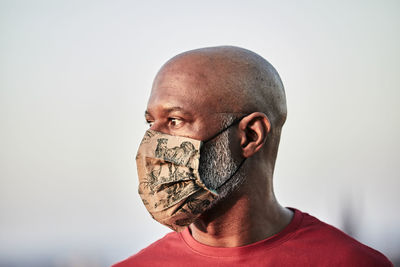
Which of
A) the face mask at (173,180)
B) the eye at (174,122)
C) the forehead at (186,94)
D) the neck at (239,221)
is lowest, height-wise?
the neck at (239,221)

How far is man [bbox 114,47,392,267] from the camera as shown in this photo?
2174 mm

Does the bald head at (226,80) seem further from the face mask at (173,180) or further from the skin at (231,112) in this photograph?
the face mask at (173,180)

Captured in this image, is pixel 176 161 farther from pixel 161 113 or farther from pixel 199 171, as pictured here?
pixel 161 113

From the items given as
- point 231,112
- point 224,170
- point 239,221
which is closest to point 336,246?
point 239,221

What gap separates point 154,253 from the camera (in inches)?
102

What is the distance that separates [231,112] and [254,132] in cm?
18

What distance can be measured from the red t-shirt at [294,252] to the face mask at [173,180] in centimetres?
27

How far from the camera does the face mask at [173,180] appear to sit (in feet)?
6.98

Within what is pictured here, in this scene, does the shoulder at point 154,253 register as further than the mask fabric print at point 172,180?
Yes

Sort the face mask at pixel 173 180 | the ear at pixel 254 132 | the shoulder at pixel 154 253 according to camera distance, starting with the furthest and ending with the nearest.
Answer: the shoulder at pixel 154 253 → the ear at pixel 254 132 → the face mask at pixel 173 180

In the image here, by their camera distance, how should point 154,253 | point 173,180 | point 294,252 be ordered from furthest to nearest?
point 154,253 → point 294,252 → point 173,180

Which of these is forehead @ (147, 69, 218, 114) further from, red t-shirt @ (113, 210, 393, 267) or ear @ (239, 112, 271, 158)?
red t-shirt @ (113, 210, 393, 267)

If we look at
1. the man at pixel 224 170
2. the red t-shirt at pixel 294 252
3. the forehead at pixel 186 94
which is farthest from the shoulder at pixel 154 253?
the forehead at pixel 186 94

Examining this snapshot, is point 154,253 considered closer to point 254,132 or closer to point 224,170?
point 224,170
